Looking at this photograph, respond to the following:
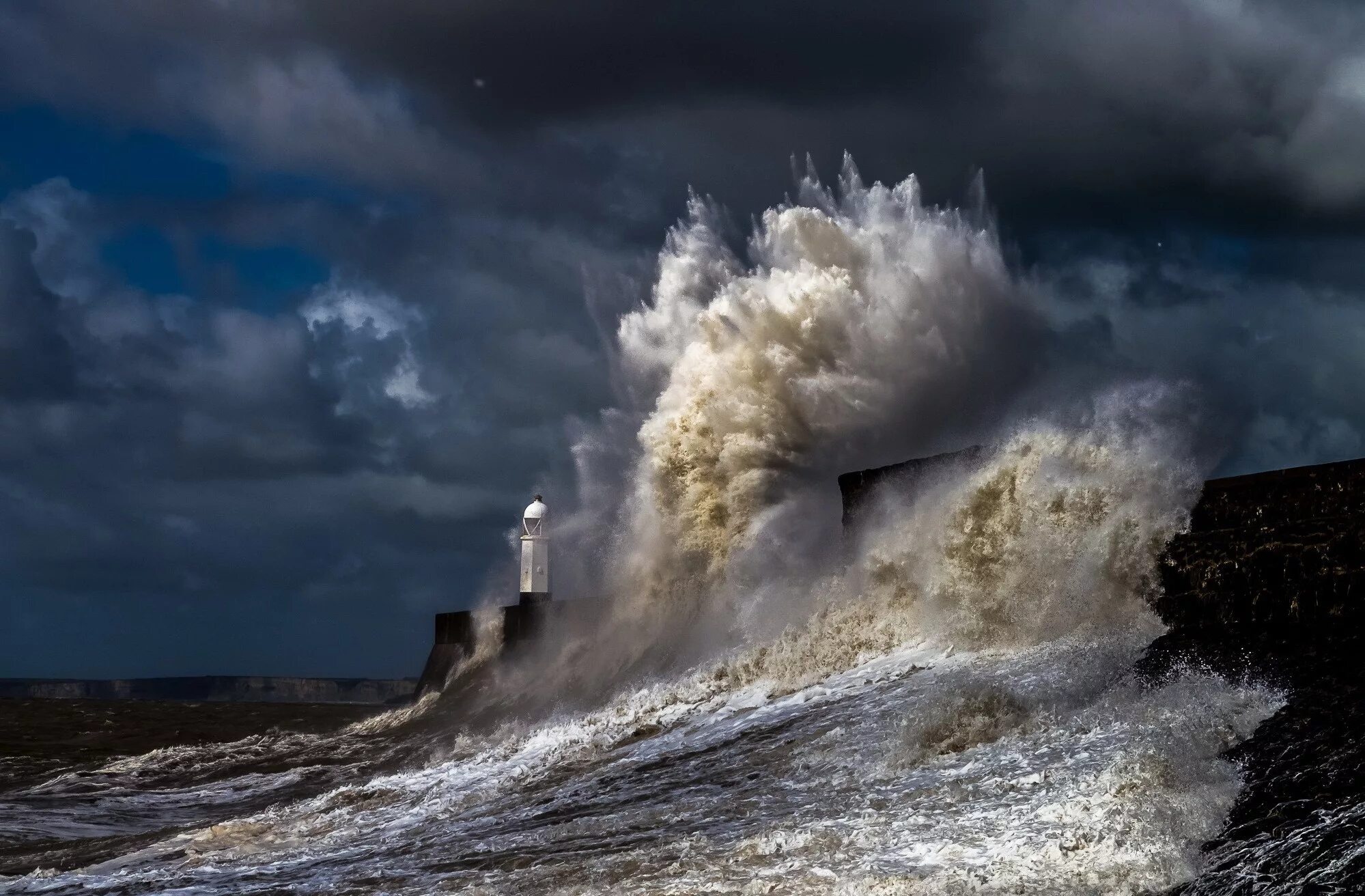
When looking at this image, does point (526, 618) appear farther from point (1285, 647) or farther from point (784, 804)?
point (1285, 647)

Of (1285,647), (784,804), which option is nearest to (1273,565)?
(1285,647)

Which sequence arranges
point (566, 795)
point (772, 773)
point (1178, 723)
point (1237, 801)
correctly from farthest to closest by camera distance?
point (566, 795) → point (772, 773) → point (1178, 723) → point (1237, 801)

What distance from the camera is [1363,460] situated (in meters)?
7.63

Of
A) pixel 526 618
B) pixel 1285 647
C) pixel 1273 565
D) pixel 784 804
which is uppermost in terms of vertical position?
pixel 526 618

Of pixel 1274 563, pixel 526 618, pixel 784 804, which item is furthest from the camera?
pixel 526 618

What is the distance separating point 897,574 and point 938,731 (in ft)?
11.7

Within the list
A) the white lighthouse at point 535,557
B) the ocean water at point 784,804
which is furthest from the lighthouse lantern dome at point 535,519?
the ocean water at point 784,804

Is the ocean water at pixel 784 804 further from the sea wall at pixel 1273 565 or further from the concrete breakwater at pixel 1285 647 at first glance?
the sea wall at pixel 1273 565

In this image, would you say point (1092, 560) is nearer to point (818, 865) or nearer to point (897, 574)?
point (897, 574)

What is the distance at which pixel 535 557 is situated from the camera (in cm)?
2062

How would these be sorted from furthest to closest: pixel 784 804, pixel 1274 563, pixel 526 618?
1. pixel 526 618
2. pixel 1274 563
3. pixel 784 804

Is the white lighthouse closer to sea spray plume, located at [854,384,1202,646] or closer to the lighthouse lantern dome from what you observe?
the lighthouse lantern dome

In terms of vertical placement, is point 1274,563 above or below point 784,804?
above

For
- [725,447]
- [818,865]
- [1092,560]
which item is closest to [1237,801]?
[818,865]
